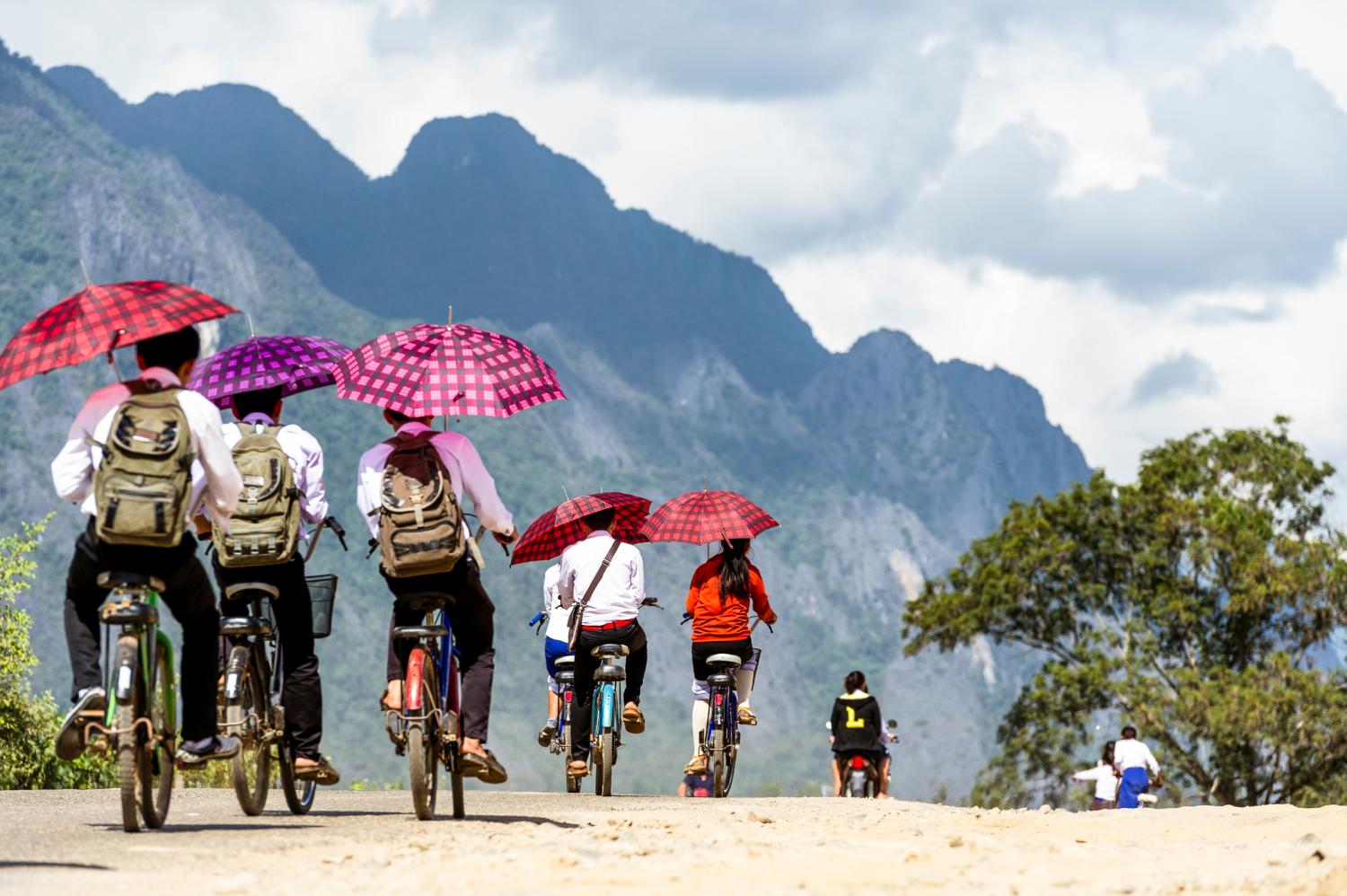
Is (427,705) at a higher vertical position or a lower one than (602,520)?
lower

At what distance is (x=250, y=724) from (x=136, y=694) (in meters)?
1.20

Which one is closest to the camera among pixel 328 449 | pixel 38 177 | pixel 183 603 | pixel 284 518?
pixel 183 603

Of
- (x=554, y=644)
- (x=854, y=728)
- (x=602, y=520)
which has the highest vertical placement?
(x=602, y=520)

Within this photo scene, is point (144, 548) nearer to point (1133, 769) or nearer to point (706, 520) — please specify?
point (706, 520)

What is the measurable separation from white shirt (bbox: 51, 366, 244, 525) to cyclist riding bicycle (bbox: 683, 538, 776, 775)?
6.26 metres

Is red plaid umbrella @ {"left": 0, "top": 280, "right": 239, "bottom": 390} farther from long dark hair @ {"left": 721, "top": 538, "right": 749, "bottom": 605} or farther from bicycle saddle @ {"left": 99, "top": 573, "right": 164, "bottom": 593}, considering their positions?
long dark hair @ {"left": 721, "top": 538, "right": 749, "bottom": 605}

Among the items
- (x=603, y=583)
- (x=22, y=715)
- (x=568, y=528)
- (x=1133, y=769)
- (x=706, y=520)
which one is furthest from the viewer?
(x=22, y=715)

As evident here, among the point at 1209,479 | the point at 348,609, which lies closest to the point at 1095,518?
the point at 1209,479

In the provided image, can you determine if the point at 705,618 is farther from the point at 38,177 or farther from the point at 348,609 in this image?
the point at 38,177

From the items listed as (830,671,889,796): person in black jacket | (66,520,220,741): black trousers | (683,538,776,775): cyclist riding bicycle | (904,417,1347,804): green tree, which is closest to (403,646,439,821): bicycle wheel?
(66,520,220,741): black trousers

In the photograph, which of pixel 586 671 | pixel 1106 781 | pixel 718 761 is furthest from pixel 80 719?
pixel 1106 781

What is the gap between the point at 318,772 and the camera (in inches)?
366

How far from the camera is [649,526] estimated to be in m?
14.4

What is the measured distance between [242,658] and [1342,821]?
22.5 feet
